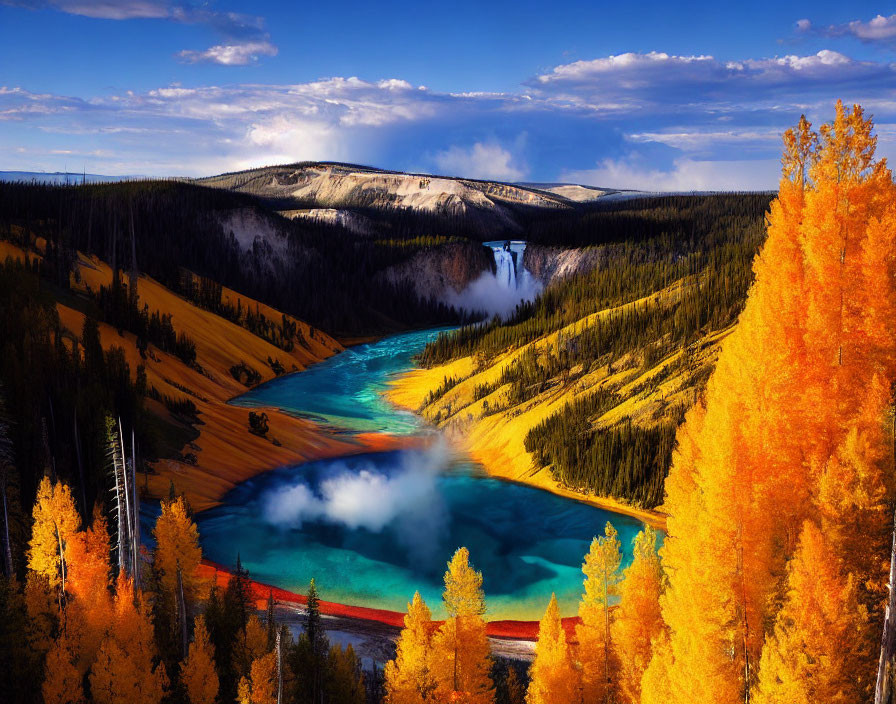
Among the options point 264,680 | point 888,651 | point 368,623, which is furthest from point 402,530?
point 888,651

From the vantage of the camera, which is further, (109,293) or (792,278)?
(109,293)

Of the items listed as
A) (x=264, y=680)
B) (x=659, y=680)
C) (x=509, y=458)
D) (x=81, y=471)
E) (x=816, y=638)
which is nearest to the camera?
(x=816, y=638)

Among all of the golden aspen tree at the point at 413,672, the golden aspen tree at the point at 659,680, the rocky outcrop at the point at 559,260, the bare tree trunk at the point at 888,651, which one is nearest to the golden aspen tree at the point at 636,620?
the golden aspen tree at the point at 659,680

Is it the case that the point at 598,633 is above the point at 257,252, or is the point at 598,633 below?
below

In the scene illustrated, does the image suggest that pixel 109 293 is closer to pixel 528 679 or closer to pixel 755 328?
pixel 528 679

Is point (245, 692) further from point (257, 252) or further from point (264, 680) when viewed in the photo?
point (257, 252)

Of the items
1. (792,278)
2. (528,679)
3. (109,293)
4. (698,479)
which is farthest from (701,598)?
(109,293)

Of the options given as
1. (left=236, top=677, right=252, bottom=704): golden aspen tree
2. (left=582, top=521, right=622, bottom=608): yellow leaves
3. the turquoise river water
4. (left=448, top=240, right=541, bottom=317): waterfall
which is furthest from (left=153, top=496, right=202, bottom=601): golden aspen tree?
(left=448, top=240, right=541, bottom=317): waterfall
